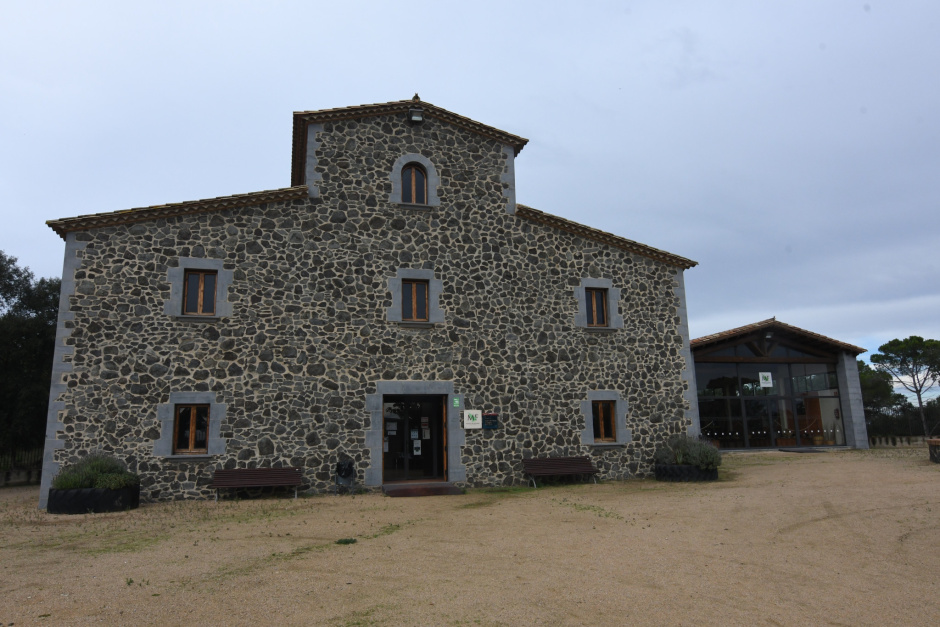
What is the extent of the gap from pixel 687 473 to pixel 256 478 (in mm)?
9179

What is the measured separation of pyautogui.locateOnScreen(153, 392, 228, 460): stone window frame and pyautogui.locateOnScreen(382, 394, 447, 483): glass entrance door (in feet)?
10.9

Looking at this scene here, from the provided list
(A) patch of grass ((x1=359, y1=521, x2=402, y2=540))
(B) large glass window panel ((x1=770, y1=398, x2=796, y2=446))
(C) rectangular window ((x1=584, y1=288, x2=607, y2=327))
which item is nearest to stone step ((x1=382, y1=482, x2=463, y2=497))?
(A) patch of grass ((x1=359, y1=521, x2=402, y2=540))

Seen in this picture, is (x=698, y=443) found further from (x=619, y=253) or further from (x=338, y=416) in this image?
(x=338, y=416)

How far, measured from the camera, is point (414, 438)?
13375mm

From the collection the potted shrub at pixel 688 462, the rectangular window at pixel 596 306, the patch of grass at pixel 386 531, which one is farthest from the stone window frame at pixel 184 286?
the potted shrub at pixel 688 462

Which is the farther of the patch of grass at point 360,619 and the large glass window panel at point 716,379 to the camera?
the large glass window panel at point 716,379

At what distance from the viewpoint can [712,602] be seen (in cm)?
508

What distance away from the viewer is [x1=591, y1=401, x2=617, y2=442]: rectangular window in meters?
14.1

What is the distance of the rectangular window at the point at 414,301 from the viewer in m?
13.2

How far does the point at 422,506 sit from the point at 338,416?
275 cm

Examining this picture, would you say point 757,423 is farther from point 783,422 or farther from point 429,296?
point 429,296

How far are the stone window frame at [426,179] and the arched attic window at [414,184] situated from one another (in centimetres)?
8

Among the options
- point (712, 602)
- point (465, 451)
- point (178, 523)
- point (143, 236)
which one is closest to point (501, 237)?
point (465, 451)

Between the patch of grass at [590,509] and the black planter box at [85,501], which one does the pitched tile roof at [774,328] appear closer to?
the patch of grass at [590,509]
